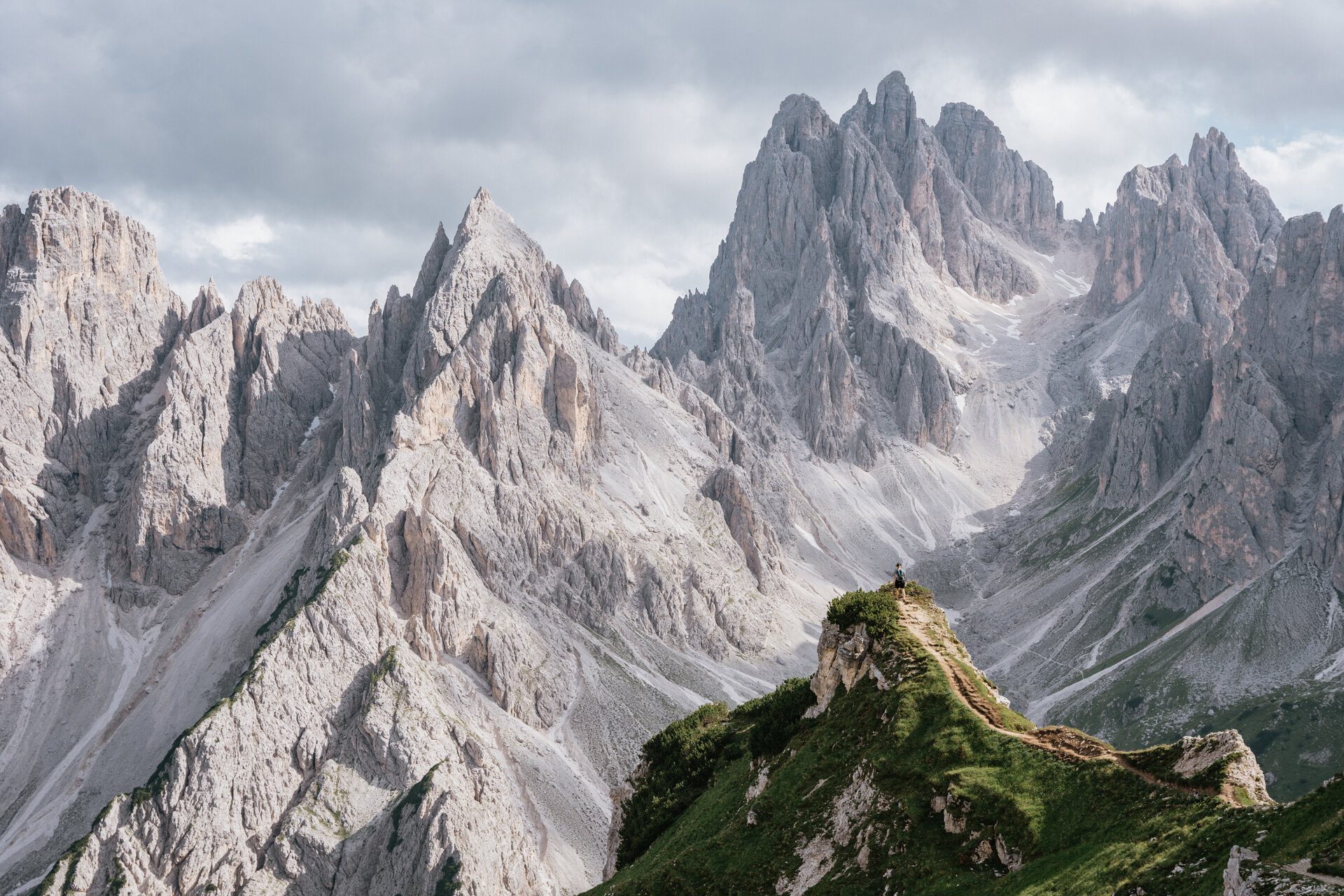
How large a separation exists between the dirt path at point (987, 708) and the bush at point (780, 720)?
7201 mm

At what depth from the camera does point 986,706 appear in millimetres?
42844

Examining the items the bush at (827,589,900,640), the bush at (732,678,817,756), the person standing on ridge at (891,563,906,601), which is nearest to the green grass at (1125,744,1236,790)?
the bush at (827,589,900,640)

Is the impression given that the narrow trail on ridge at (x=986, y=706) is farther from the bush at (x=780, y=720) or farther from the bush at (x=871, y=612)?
the bush at (x=780, y=720)

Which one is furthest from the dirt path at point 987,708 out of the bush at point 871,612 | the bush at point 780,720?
the bush at point 780,720

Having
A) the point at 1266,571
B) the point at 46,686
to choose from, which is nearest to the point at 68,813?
the point at 46,686

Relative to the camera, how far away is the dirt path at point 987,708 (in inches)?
1380

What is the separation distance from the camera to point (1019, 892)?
1244 inches

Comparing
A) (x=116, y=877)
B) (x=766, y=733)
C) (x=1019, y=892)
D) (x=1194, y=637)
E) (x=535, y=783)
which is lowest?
(x=1194, y=637)

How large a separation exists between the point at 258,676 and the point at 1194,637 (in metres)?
159

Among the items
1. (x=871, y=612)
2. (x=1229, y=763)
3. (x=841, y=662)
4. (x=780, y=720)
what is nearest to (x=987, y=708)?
(x=871, y=612)

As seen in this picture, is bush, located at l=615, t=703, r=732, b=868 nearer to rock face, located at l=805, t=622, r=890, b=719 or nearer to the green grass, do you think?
rock face, located at l=805, t=622, r=890, b=719

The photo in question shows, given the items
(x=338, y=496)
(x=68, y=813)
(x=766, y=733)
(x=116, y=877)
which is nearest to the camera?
(x=766, y=733)

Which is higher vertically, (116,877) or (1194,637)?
(116,877)

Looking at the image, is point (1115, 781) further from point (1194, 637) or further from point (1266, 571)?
point (1266, 571)
